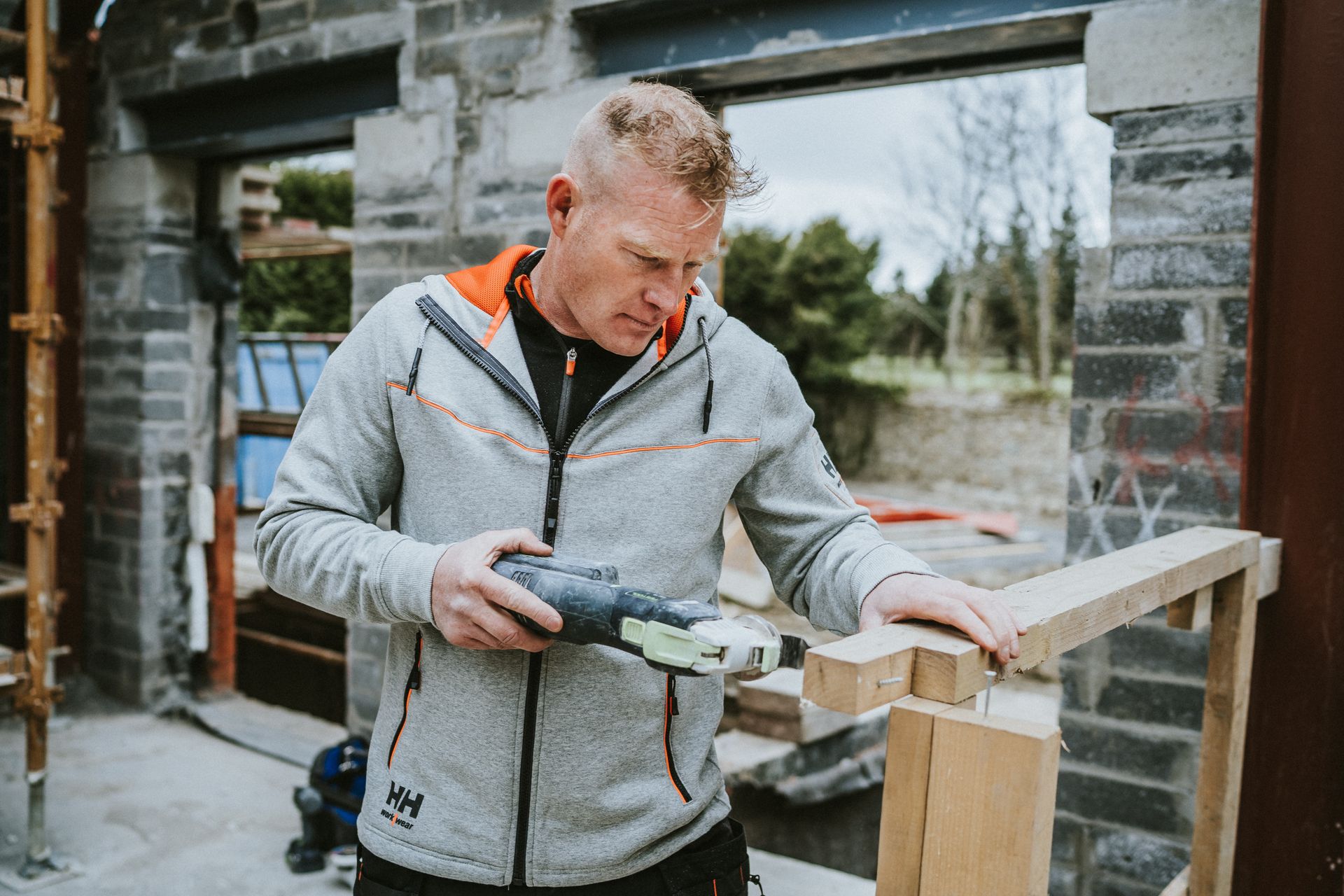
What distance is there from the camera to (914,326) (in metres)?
24.2

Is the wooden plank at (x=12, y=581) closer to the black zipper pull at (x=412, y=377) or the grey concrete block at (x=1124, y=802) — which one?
the black zipper pull at (x=412, y=377)

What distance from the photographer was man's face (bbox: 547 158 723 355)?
4.89 feet

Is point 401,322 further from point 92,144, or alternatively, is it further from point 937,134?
point 937,134

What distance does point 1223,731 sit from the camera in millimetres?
2127

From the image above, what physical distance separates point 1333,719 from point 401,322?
2.09 metres

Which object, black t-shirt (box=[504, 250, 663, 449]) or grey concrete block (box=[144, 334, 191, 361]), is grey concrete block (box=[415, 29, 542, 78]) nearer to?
grey concrete block (box=[144, 334, 191, 361])

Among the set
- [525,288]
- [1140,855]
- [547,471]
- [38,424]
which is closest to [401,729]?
[547,471]

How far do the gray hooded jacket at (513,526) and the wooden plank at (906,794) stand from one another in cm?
37

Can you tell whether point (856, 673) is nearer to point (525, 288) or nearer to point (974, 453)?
point (525, 288)

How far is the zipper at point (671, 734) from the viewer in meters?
1.62

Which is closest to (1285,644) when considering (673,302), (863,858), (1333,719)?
(1333,719)

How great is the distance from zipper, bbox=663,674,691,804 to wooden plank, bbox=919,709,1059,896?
0.54 m

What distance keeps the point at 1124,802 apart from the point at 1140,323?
1272 millimetres

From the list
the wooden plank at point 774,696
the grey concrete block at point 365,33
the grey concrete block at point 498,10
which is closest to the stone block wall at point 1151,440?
the wooden plank at point 774,696
